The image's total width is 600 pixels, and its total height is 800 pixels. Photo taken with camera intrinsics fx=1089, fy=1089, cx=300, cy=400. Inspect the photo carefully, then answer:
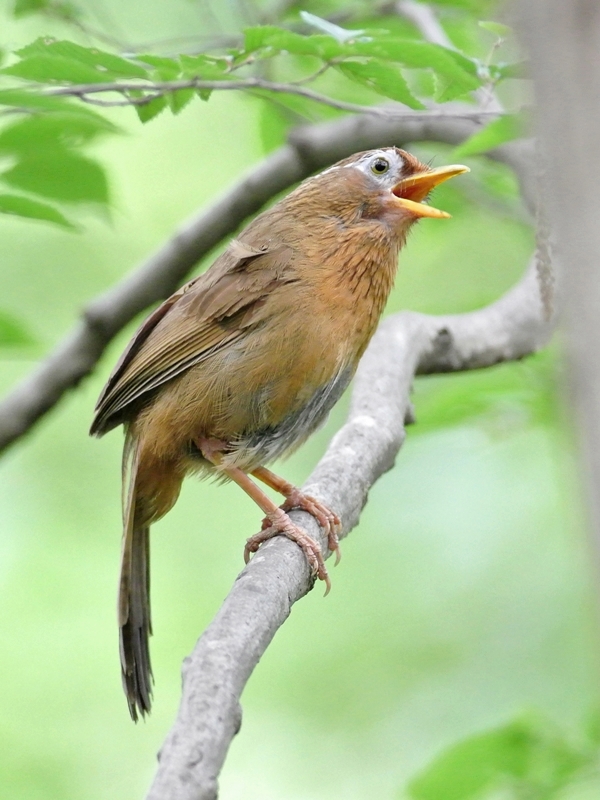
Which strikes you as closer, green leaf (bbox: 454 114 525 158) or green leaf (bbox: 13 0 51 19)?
green leaf (bbox: 454 114 525 158)

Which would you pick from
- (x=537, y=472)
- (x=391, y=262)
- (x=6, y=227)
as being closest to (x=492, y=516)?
(x=537, y=472)

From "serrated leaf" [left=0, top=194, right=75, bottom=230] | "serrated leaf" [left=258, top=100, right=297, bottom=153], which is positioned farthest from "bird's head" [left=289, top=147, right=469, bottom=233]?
"serrated leaf" [left=0, top=194, right=75, bottom=230]

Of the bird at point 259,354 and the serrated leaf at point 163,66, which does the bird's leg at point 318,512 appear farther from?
the serrated leaf at point 163,66

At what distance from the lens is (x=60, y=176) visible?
10.9 feet

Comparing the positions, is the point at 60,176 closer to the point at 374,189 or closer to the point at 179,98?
the point at 179,98

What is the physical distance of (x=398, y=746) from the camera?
276 inches

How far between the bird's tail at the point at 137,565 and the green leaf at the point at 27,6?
1475 millimetres

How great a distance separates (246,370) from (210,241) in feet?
4.71

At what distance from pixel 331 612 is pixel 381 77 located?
503 centimetres

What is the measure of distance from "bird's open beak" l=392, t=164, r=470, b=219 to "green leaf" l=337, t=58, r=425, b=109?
0.64 m

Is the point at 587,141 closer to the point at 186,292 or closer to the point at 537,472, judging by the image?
the point at 186,292

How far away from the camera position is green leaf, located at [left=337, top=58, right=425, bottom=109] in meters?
2.88

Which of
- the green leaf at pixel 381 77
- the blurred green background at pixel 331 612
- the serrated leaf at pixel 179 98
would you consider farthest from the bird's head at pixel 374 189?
the blurred green background at pixel 331 612

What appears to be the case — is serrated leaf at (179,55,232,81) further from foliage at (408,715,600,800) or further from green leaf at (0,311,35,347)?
foliage at (408,715,600,800)
